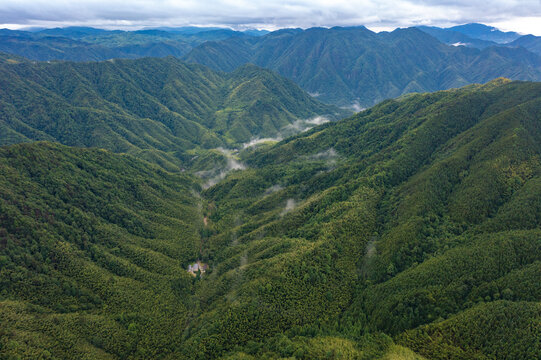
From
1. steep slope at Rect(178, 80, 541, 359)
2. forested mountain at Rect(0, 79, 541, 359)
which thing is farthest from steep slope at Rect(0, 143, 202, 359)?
steep slope at Rect(178, 80, 541, 359)

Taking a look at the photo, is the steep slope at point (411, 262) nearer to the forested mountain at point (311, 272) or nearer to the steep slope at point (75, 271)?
the forested mountain at point (311, 272)

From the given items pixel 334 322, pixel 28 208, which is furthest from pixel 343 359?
pixel 28 208

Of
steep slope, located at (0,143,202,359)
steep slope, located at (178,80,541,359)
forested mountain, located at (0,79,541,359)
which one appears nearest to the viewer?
forested mountain, located at (0,79,541,359)

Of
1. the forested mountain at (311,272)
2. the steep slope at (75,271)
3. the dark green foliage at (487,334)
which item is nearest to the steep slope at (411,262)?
the dark green foliage at (487,334)

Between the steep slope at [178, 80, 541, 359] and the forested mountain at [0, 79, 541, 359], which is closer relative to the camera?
the forested mountain at [0, 79, 541, 359]

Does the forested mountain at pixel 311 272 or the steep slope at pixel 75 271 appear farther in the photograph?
the steep slope at pixel 75 271

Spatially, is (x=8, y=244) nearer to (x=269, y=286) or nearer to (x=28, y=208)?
(x=28, y=208)

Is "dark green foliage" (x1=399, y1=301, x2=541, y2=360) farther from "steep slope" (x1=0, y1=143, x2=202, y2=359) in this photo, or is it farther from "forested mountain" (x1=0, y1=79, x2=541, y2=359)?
"steep slope" (x1=0, y1=143, x2=202, y2=359)
